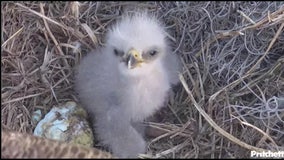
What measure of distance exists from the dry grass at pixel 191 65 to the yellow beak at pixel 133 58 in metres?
0.32

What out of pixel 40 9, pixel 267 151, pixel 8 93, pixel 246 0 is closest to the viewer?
pixel 267 151

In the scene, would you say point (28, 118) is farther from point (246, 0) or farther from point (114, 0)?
point (246, 0)

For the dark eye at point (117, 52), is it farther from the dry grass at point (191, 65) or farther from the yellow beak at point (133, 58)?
the dry grass at point (191, 65)

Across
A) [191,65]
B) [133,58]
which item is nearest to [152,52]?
[133,58]

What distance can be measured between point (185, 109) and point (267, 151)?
491 mm

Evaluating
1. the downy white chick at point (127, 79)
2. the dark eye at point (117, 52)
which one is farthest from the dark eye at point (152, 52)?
the dark eye at point (117, 52)

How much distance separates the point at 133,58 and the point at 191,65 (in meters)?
0.45

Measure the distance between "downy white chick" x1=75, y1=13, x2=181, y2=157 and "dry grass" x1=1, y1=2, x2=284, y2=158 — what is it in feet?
0.35

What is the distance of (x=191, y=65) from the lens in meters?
2.70

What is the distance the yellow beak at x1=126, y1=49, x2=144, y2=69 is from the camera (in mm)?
2340

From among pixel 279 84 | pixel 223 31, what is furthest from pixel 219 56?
pixel 279 84

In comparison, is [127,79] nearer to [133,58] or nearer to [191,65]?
[133,58]

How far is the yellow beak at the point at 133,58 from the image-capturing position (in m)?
2.34

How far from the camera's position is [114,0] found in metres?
2.79
